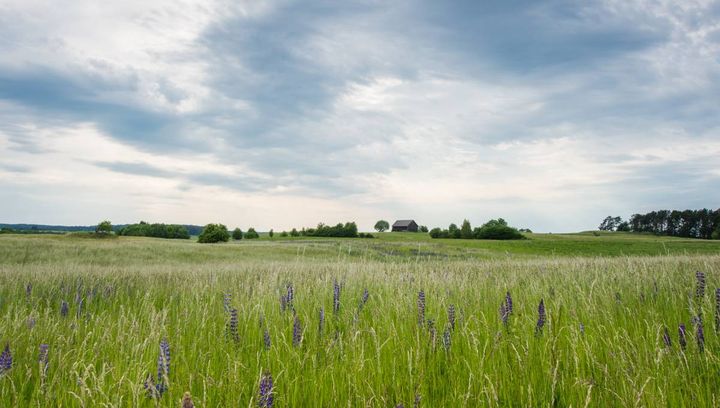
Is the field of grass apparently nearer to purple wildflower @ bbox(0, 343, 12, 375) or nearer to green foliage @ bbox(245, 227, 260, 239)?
purple wildflower @ bbox(0, 343, 12, 375)

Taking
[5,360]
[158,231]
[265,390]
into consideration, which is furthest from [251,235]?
[265,390]

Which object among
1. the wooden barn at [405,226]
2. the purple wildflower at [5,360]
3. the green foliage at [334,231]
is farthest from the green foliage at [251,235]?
the purple wildflower at [5,360]

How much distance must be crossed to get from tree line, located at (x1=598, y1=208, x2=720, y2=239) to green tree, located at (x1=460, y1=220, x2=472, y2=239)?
5599cm

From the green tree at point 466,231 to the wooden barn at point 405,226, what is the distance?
5338 cm

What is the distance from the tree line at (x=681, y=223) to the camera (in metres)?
106

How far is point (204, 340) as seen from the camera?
4082mm

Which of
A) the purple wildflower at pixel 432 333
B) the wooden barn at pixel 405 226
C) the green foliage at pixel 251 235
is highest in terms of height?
the wooden barn at pixel 405 226

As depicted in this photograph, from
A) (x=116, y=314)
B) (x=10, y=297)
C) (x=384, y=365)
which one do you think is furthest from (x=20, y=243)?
(x=384, y=365)

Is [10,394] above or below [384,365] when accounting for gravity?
below

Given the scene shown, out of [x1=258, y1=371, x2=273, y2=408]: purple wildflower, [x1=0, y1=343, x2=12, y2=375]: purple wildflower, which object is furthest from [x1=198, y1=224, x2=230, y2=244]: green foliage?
[x1=258, y1=371, x2=273, y2=408]: purple wildflower

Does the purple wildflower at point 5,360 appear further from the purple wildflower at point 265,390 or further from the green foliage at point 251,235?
the green foliage at point 251,235

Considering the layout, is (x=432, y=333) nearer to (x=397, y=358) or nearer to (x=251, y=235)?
(x=397, y=358)

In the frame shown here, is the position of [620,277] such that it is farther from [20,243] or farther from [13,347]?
[20,243]

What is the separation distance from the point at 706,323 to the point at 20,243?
4208 centimetres
